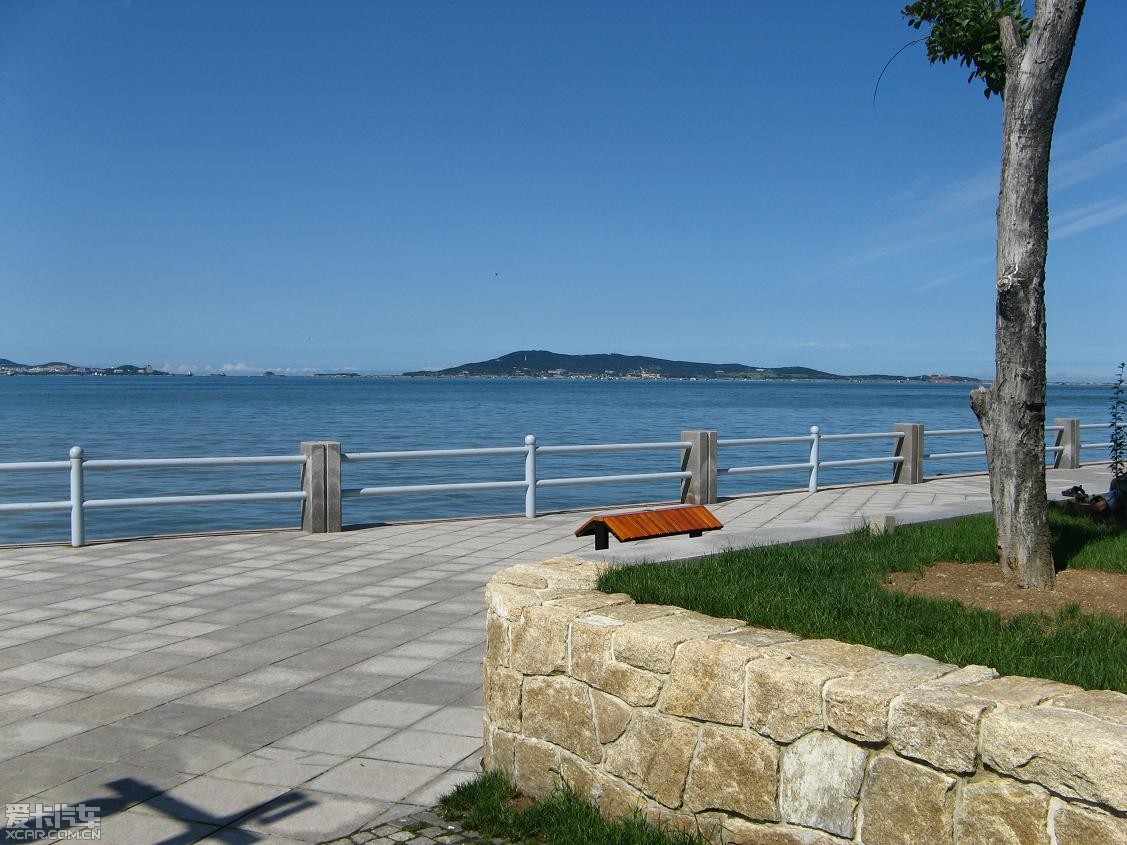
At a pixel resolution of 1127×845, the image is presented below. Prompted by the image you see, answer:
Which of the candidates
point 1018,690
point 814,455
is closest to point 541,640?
point 1018,690

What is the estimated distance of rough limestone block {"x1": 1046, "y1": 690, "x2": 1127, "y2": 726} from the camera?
299cm

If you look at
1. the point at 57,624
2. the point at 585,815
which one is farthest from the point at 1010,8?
the point at 57,624

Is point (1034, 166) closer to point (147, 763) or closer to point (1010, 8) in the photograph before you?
point (1010, 8)

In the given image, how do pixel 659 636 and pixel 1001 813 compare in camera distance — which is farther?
pixel 659 636

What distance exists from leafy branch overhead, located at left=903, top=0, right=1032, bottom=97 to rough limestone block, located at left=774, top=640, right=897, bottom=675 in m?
5.37

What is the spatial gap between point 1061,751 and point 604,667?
5.93ft

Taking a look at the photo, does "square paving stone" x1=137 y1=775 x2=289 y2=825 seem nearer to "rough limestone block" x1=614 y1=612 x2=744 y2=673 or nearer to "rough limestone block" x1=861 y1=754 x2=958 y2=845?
"rough limestone block" x1=614 y1=612 x2=744 y2=673

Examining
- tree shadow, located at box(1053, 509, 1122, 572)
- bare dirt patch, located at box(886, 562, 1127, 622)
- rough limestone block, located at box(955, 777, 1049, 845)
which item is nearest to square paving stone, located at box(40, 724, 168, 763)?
rough limestone block, located at box(955, 777, 1049, 845)

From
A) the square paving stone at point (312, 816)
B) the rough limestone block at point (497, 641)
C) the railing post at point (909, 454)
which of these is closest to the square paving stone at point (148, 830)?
the square paving stone at point (312, 816)

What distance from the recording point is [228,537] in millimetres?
11703

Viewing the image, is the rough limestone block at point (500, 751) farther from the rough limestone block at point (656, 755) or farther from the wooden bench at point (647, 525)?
the wooden bench at point (647, 525)

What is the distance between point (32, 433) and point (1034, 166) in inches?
2326

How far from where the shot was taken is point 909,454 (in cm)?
1806

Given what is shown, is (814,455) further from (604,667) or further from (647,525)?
(604,667)
